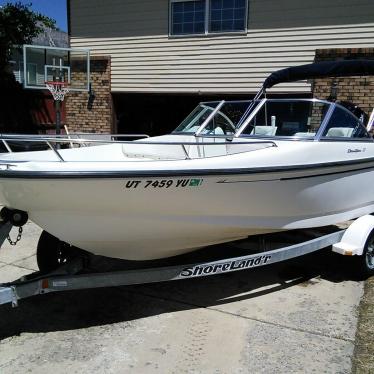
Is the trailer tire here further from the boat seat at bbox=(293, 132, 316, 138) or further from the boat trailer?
the boat seat at bbox=(293, 132, 316, 138)

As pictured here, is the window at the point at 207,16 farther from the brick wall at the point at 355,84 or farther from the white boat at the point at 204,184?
the white boat at the point at 204,184

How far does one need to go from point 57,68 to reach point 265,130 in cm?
876

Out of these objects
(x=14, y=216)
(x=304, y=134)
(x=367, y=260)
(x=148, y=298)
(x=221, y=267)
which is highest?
(x=304, y=134)

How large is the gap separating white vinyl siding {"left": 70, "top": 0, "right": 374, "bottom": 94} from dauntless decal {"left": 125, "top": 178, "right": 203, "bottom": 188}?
7.19 metres

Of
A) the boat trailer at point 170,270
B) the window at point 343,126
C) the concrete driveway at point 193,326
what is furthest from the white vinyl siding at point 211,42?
the concrete driveway at point 193,326

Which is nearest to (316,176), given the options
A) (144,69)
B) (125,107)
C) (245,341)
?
(245,341)

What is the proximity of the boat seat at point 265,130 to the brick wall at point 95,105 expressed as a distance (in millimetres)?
7792

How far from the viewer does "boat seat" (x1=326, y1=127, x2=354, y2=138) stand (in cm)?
470

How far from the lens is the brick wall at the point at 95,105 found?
39.3 ft

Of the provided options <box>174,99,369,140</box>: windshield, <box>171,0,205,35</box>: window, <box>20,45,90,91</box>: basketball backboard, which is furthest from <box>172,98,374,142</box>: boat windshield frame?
<box>20,45,90,91</box>: basketball backboard

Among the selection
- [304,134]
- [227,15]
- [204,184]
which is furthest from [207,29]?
[204,184]

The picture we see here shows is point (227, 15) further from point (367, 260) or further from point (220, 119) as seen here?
point (367, 260)

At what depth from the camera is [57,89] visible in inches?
458

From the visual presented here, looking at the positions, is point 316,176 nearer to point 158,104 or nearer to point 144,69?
point 144,69
